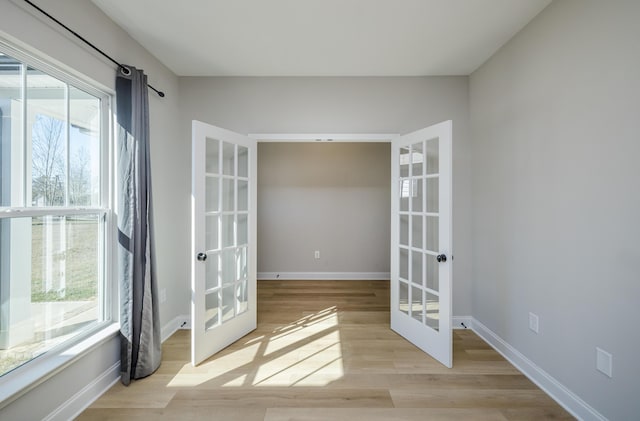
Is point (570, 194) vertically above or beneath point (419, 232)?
above

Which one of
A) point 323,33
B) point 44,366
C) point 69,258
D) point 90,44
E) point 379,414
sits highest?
point 323,33

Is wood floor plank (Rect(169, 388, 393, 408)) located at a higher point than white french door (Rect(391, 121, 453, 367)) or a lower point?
lower

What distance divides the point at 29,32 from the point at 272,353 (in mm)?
2669

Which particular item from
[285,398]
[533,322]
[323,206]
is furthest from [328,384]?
[323,206]

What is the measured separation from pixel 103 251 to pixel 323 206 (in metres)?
3.17

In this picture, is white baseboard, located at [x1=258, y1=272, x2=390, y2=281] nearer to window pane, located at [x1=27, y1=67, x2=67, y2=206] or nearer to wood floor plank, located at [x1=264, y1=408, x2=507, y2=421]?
wood floor plank, located at [x1=264, y1=408, x2=507, y2=421]

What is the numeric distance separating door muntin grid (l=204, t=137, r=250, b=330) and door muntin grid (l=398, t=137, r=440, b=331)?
1593 mm

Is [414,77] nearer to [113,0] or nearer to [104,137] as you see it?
[113,0]

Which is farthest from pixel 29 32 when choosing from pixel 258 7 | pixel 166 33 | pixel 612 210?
pixel 612 210

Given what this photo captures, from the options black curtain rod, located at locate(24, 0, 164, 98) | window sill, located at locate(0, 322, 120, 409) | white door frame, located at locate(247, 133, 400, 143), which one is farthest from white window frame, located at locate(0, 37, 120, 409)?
white door frame, located at locate(247, 133, 400, 143)

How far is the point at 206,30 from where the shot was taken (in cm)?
209

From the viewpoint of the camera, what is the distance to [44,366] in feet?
4.97

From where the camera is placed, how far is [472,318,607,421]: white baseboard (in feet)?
5.23

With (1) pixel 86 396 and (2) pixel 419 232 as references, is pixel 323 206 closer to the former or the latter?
(2) pixel 419 232
